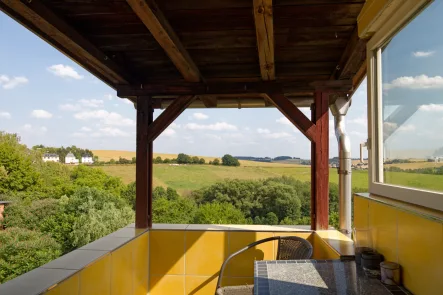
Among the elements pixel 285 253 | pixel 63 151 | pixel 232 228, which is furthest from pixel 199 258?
pixel 63 151

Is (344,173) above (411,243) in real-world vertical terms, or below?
above

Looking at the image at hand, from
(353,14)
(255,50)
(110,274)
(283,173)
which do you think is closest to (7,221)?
(283,173)

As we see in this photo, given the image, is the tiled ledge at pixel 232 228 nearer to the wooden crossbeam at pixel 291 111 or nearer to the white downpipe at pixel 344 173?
the white downpipe at pixel 344 173

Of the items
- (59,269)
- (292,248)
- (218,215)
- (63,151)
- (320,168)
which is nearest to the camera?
(59,269)

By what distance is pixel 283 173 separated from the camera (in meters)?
8.26

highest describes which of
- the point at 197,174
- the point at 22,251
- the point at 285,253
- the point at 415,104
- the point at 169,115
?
the point at 169,115

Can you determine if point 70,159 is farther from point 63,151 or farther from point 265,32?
point 265,32

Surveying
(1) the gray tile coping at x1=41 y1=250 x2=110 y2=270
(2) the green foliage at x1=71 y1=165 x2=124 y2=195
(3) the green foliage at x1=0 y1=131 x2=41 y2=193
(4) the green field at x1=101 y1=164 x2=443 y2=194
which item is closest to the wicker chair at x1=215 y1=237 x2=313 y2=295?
(1) the gray tile coping at x1=41 y1=250 x2=110 y2=270

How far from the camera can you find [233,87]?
8.80 feet

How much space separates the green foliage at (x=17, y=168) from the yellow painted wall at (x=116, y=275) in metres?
8.67

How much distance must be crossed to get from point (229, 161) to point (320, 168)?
656cm

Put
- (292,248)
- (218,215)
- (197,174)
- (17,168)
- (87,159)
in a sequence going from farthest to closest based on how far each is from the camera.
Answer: (87,159), (17,168), (197,174), (218,215), (292,248)

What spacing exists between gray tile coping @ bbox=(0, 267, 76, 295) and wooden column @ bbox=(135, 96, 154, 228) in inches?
48.4

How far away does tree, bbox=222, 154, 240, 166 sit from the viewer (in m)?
9.13
